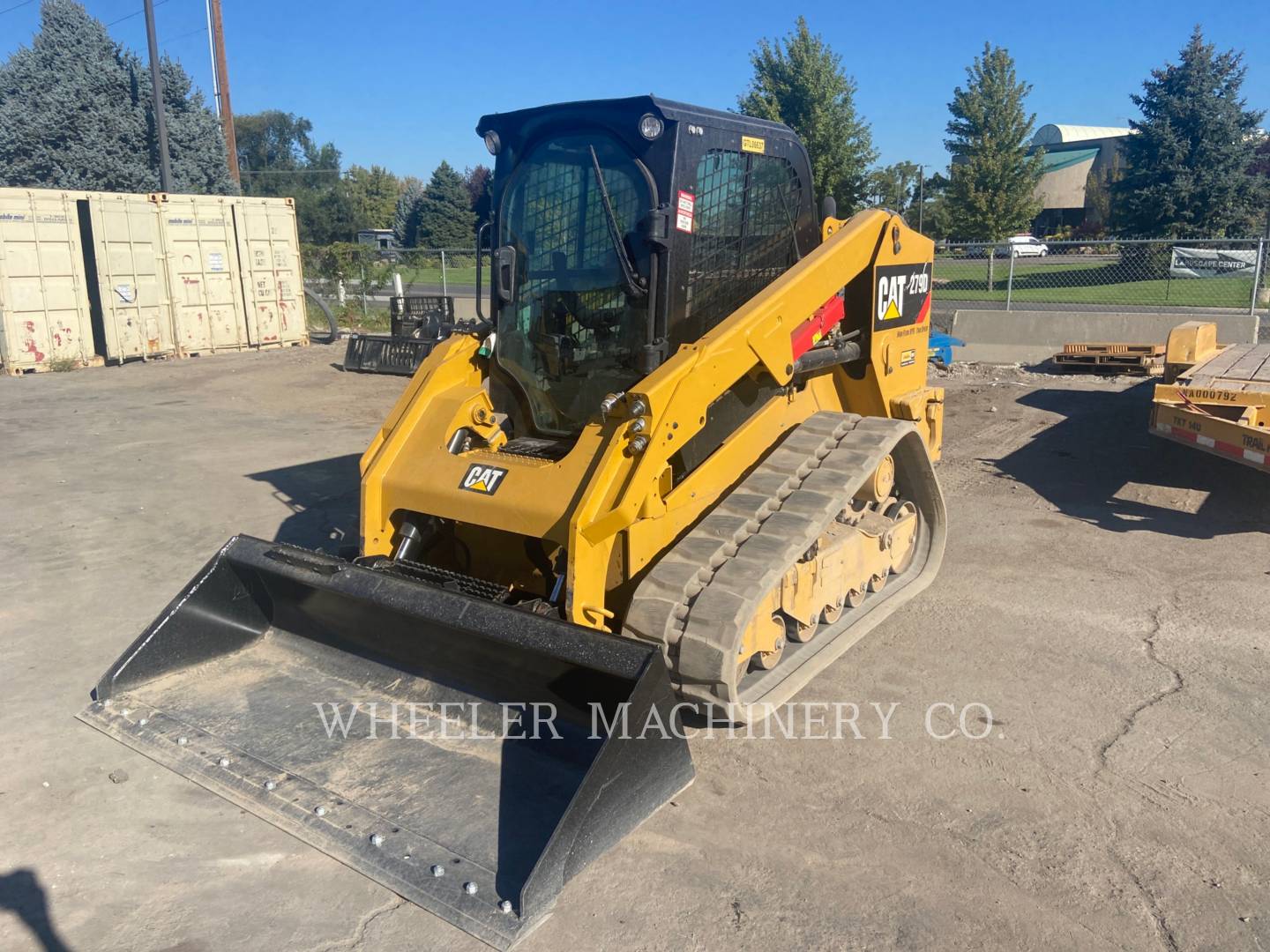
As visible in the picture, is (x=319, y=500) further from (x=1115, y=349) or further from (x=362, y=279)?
(x=362, y=279)

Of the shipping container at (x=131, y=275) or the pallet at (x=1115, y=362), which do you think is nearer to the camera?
the pallet at (x=1115, y=362)

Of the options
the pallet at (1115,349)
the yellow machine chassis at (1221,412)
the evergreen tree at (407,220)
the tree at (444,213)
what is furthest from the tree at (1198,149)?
the evergreen tree at (407,220)

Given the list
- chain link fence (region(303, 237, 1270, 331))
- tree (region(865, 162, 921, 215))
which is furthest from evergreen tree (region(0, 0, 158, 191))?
tree (region(865, 162, 921, 215))

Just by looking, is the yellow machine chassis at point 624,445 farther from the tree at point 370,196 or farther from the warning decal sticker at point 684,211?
the tree at point 370,196

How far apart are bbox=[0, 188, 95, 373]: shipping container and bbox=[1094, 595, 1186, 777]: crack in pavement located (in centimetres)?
1633

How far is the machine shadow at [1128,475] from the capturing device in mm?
7215

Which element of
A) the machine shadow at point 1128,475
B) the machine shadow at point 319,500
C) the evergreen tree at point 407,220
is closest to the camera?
the machine shadow at point 319,500

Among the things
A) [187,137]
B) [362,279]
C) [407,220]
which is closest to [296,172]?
[407,220]

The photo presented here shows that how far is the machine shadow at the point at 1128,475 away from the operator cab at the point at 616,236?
3895mm

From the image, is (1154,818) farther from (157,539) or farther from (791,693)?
(157,539)

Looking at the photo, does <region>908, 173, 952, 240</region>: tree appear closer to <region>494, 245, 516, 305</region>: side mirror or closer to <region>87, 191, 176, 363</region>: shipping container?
<region>87, 191, 176, 363</region>: shipping container

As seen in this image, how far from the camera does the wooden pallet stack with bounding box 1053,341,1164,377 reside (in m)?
12.3

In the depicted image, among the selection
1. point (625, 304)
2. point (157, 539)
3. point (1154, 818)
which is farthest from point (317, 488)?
point (1154, 818)

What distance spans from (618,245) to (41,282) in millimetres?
14598
